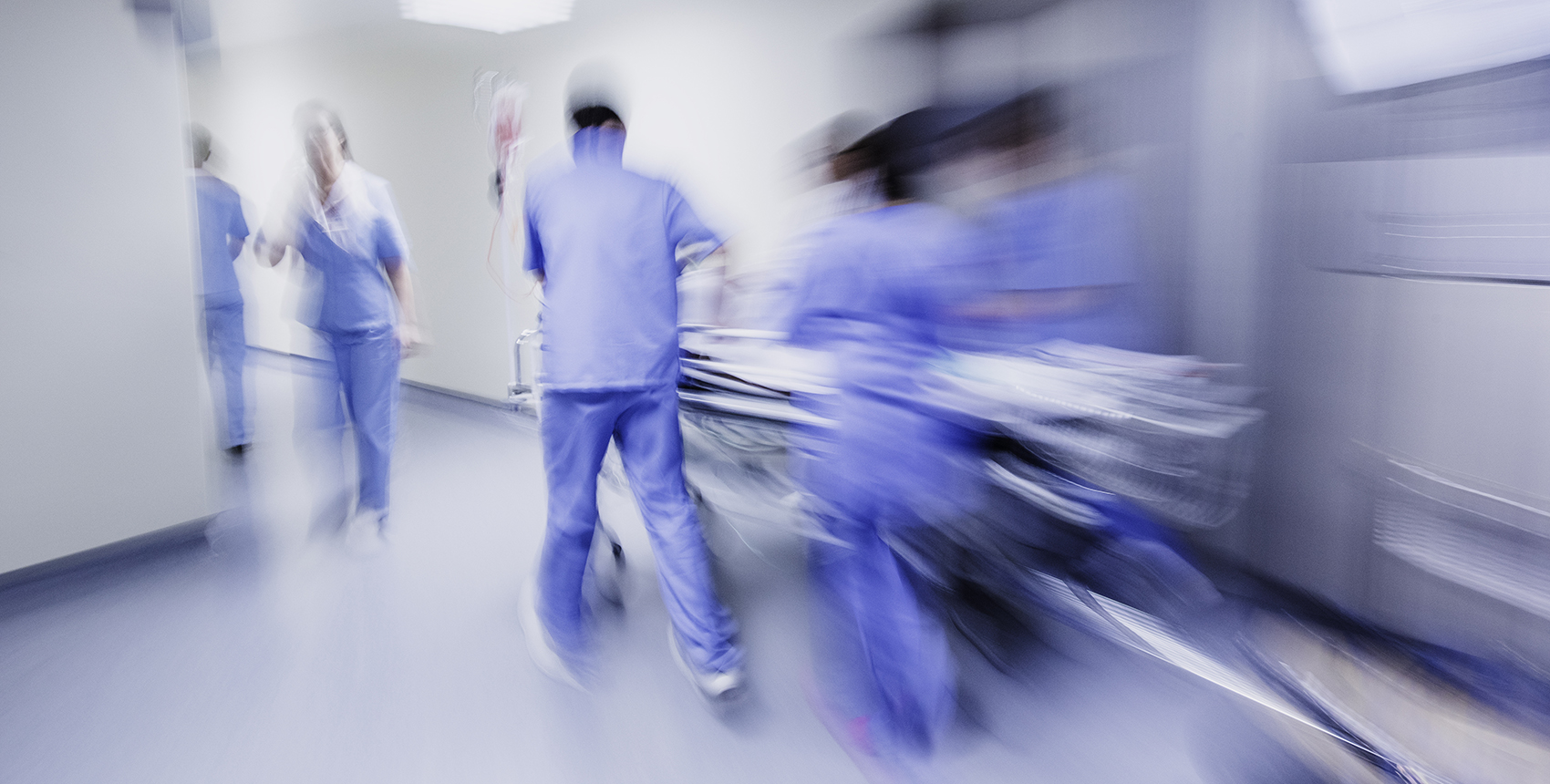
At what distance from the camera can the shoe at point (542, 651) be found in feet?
5.77

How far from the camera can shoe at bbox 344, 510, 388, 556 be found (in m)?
2.52

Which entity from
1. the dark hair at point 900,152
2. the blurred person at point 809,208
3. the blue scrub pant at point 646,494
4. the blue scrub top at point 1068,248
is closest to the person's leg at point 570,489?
the blue scrub pant at point 646,494

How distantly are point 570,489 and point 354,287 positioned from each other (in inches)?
44.1

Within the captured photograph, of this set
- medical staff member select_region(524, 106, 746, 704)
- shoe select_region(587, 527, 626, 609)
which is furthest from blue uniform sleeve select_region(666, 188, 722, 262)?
shoe select_region(587, 527, 626, 609)

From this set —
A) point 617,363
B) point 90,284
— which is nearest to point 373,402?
point 90,284

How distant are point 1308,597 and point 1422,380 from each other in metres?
0.59

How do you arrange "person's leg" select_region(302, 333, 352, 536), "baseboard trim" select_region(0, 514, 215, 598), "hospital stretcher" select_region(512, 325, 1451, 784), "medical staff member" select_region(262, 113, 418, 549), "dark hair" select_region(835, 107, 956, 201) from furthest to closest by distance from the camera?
"person's leg" select_region(302, 333, 352, 536), "medical staff member" select_region(262, 113, 418, 549), "baseboard trim" select_region(0, 514, 215, 598), "dark hair" select_region(835, 107, 956, 201), "hospital stretcher" select_region(512, 325, 1451, 784)

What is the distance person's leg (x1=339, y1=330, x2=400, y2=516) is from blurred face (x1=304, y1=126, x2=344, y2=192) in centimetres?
46

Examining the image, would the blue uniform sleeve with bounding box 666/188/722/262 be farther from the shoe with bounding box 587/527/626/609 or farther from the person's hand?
the person's hand

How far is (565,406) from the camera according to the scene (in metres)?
1.68

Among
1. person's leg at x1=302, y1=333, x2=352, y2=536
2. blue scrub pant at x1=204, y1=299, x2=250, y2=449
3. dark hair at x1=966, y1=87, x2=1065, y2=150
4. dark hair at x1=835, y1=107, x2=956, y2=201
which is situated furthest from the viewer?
blue scrub pant at x1=204, y1=299, x2=250, y2=449

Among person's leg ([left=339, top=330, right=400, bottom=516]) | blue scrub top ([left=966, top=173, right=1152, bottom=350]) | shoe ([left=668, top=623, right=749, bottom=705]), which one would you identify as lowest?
shoe ([left=668, top=623, right=749, bottom=705])

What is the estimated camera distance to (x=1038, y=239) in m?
1.52

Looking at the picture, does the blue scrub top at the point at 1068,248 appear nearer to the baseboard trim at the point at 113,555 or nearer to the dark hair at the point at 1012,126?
the dark hair at the point at 1012,126
